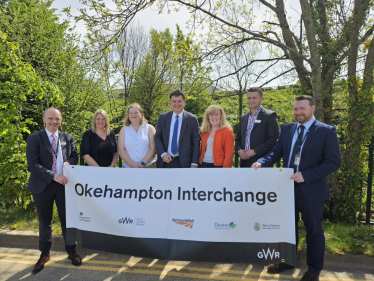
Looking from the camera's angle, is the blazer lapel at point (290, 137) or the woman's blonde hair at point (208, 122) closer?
the blazer lapel at point (290, 137)

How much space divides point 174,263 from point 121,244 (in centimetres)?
85

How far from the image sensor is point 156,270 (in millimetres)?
3609

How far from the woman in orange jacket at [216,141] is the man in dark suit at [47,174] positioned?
80.9 inches

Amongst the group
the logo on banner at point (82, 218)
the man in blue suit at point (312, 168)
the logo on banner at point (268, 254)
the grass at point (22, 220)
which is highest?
the man in blue suit at point (312, 168)

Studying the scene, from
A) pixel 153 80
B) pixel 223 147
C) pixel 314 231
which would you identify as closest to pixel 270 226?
pixel 314 231

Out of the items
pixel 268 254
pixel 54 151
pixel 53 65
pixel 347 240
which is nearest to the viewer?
pixel 268 254

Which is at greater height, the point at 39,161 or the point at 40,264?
the point at 39,161

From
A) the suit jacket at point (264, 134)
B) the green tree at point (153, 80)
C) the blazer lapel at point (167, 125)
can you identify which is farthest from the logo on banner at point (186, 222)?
the green tree at point (153, 80)

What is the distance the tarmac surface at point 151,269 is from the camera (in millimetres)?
3424

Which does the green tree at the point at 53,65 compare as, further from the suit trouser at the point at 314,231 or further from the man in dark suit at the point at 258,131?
the suit trouser at the point at 314,231

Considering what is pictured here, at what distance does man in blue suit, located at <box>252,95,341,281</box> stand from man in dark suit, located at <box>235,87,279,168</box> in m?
0.62

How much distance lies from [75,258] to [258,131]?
326 centimetres

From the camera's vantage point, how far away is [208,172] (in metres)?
3.44

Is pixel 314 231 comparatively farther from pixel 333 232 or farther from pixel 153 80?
pixel 153 80
